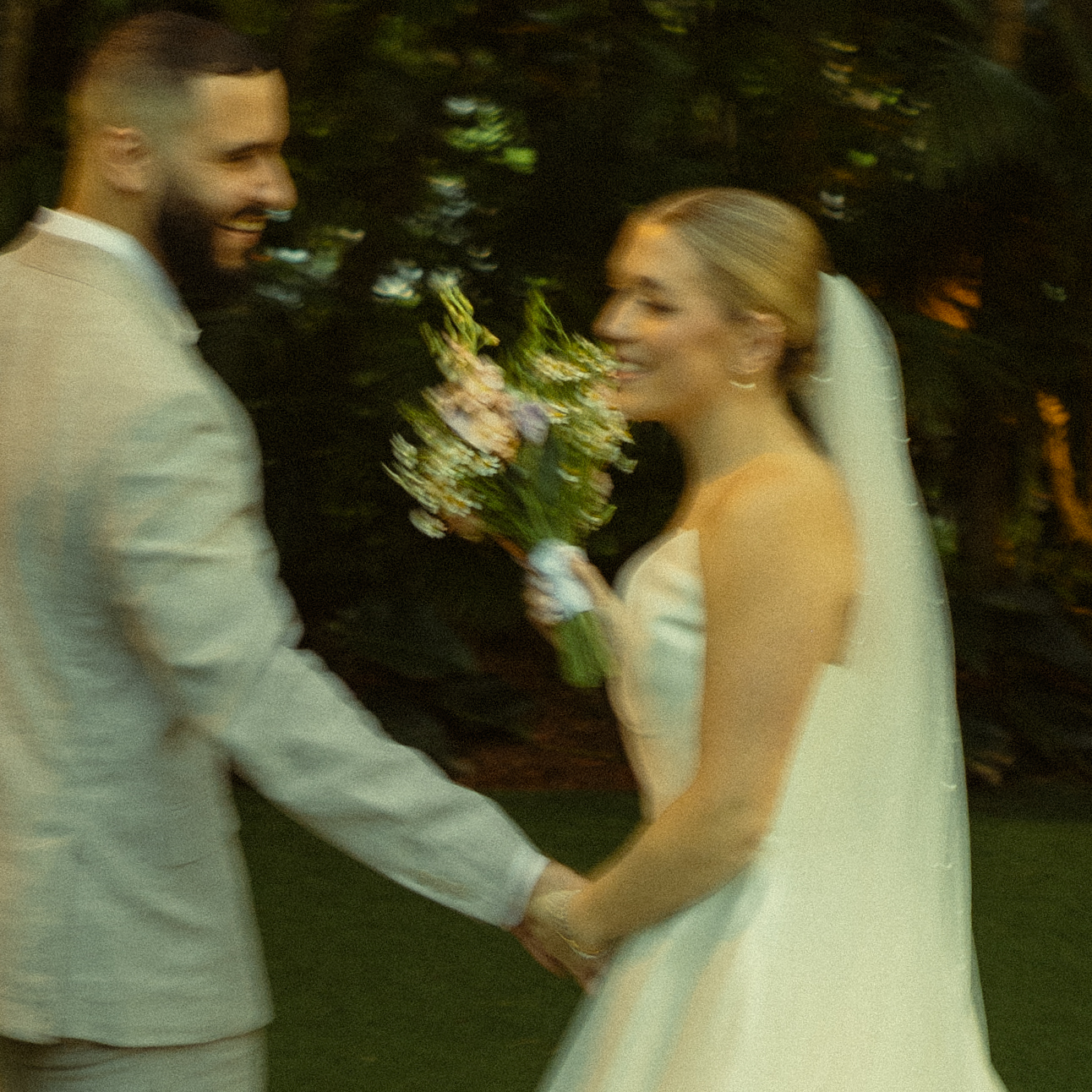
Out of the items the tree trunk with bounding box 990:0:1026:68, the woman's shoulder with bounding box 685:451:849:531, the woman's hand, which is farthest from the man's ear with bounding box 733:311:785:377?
the tree trunk with bounding box 990:0:1026:68

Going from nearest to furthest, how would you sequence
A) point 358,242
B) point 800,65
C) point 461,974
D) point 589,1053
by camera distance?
1. point 589,1053
2. point 461,974
3. point 800,65
4. point 358,242

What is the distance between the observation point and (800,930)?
6.40 feet

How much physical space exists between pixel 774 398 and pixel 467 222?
456 centimetres

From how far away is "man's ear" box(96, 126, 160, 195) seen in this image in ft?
5.41

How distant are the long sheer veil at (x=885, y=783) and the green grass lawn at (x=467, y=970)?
7.20 feet

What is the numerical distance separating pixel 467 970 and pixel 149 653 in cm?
340

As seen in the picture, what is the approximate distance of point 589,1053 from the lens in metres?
2.09

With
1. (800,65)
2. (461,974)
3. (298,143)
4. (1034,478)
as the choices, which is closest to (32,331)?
(461,974)

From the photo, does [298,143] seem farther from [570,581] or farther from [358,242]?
[570,581]

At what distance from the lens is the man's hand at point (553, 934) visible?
5.94 feet

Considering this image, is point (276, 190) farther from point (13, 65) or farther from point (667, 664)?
point (13, 65)

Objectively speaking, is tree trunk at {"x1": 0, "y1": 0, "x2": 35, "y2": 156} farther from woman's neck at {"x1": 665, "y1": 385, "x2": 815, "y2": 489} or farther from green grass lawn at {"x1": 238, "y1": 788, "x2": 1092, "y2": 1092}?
woman's neck at {"x1": 665, "y1": 385, "x2": 815, "y2": 489}

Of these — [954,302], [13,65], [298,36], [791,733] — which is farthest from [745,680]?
[954,302]

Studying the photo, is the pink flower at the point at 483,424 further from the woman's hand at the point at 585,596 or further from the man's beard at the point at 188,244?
the man's beard at the point at 188,244
